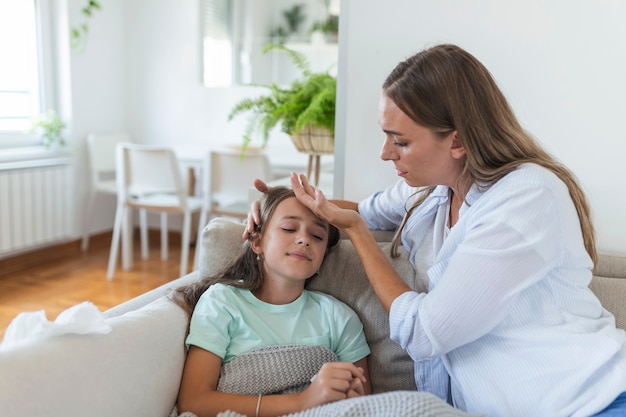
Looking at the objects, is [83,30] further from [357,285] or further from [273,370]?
[273,370]

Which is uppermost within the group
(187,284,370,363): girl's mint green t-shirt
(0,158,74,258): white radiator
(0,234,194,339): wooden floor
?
(187,284,370,363): girl's mint green t-shirt

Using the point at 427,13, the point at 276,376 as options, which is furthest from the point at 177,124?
the point at 276,376

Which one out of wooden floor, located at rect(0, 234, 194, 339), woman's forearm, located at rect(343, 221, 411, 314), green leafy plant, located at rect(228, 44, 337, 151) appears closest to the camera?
woman's forearm, located at rect(343, 221, 411, 314)

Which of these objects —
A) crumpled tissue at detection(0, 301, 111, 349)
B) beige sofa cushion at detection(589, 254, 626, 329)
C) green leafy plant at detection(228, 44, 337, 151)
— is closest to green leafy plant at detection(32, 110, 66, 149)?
green leafy plant at detection(228, 44, 337, 151)

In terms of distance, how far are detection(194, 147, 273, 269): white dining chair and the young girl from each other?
1.82 meters

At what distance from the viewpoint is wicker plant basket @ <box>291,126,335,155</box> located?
2051 mm

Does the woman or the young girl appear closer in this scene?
the woman

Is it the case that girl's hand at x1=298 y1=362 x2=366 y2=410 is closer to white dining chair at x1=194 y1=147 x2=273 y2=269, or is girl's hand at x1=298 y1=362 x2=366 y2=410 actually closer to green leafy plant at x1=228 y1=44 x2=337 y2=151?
green leafy plant at x1=228 y1=44 x2=337 y2=151

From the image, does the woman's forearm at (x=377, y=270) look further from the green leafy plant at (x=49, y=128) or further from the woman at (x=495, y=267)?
the green leafy plant at (x=49, y=128)

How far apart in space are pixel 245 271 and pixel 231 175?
1.97 metres

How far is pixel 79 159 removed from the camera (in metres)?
4.10

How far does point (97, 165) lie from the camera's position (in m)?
4.06

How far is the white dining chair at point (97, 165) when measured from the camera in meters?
4.03

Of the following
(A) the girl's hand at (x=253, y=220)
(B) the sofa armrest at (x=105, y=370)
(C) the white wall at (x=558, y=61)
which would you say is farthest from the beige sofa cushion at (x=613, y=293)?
(B) the sofa armrest at (x=105, y=370)
